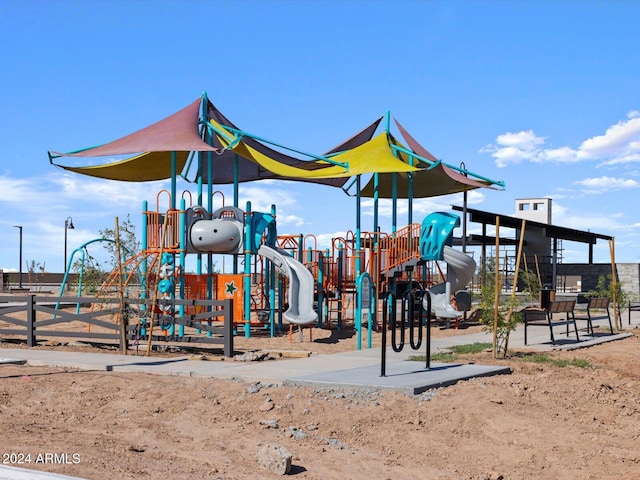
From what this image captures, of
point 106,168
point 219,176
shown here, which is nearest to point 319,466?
point 106,168

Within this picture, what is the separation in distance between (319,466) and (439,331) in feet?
51.0

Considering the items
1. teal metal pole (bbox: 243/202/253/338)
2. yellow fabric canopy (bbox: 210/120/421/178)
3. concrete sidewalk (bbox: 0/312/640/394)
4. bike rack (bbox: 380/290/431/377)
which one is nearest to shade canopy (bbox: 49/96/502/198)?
yellow fabric canopy (bbox: 210/120/421/178)

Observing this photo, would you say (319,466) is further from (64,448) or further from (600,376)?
(600,376)

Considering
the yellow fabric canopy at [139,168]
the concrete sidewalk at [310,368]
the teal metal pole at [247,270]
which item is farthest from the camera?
the yellow fabric canopy at [139,168]

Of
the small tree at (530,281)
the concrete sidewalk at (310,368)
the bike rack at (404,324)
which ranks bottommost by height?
the concrete sidewalk at (310,368)

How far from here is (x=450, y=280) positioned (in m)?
23.7

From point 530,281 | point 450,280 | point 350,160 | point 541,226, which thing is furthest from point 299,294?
point 541,226

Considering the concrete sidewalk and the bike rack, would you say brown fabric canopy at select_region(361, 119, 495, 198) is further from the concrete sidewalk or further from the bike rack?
the bike rack

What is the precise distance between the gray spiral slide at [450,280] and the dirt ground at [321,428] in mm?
11143

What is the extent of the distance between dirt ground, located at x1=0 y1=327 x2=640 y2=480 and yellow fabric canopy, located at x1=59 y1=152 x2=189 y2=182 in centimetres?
1444

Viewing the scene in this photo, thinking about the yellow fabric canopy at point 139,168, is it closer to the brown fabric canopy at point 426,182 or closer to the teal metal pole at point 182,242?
the teal metal pole at point 182,242

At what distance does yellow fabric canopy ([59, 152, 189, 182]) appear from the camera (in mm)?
25188

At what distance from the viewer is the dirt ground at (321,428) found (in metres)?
6.95

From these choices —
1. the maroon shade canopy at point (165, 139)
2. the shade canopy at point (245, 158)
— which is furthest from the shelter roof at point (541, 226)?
the maroon shade canopy at point (165, 139)
